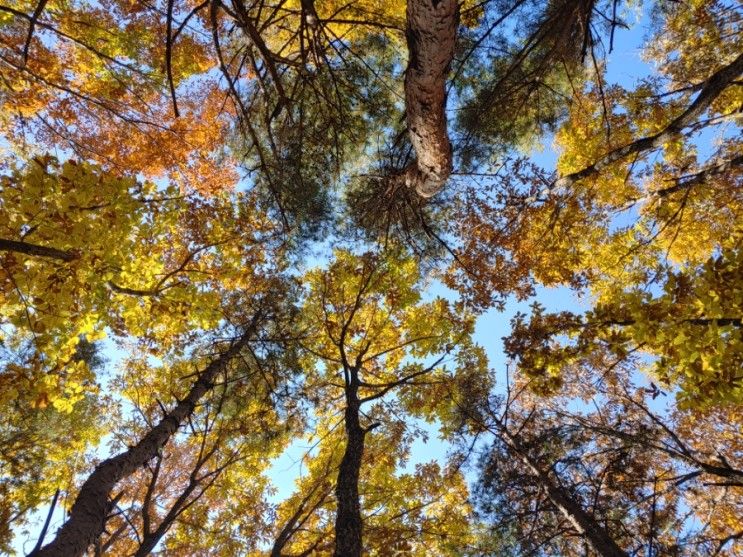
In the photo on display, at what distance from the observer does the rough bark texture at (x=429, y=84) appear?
2.25 meters

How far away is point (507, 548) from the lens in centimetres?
651

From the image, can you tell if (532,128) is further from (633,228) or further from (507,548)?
(507,548)

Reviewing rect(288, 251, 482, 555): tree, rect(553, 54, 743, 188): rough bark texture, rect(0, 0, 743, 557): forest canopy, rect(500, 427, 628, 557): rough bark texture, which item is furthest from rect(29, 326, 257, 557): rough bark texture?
rect(553, 54, 743, 188): rough bark texture

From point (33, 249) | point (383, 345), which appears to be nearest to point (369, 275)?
point (383, 345)

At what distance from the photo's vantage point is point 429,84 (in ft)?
9.02

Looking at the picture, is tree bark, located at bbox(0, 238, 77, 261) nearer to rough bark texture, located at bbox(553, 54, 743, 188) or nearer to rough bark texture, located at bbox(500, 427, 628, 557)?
rough bark texture, located at bbox(553, 54, 743, 188)

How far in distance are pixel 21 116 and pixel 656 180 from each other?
12679 millimetres

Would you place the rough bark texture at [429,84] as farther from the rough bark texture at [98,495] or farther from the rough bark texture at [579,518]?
the rough bark texture at [579,518]

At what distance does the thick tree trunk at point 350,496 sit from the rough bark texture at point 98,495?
2.23 meters

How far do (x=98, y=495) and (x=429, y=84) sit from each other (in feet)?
15.2

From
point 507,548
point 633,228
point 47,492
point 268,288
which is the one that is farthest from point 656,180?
point 47,492

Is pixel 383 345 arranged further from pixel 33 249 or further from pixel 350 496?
pixel 33 249

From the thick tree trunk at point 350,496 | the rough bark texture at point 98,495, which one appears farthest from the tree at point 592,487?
the rough bark texture at point 98,495

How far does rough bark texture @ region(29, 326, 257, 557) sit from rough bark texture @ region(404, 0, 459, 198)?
419 cm
